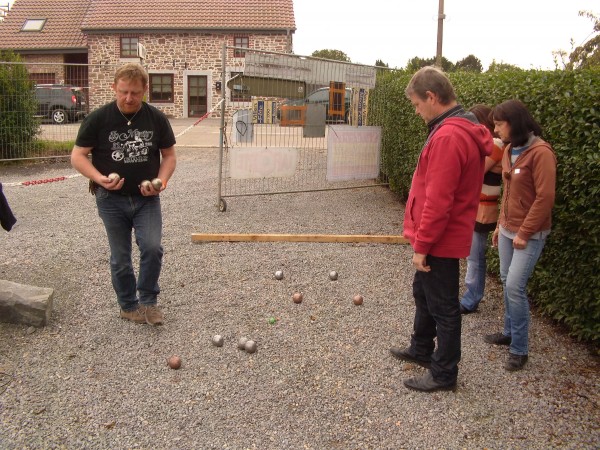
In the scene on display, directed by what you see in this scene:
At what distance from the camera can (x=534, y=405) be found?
136 inches

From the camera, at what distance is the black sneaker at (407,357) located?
3925mm

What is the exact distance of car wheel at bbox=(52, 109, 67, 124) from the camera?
13.3 m

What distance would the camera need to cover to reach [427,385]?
11.7ft

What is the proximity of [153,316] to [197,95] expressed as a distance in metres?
28.0

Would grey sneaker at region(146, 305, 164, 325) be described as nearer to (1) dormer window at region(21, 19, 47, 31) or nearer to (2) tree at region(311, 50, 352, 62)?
(1) dormer window at region(21, 19, 47, 31)

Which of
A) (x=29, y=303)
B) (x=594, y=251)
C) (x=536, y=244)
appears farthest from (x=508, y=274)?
(x=29, y=303)

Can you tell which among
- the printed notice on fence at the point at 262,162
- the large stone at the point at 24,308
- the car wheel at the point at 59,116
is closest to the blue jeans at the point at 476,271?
the large stone at the point at 24,308

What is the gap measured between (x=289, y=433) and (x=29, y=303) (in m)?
2.41

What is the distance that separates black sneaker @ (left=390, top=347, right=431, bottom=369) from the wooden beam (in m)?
2.97

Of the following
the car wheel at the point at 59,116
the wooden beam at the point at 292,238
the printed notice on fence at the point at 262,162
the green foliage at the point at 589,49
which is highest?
the green foliage at the point at 589,49

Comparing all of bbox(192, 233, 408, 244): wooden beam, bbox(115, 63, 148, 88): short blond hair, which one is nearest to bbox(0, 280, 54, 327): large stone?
bbox(115, 63, 148, 88): short blond hair

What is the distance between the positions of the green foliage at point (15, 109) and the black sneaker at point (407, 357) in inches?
447

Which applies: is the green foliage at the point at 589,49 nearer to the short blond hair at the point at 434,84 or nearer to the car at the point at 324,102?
the car at the point at 324,102

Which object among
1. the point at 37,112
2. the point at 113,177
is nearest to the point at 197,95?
the point at 37,112
